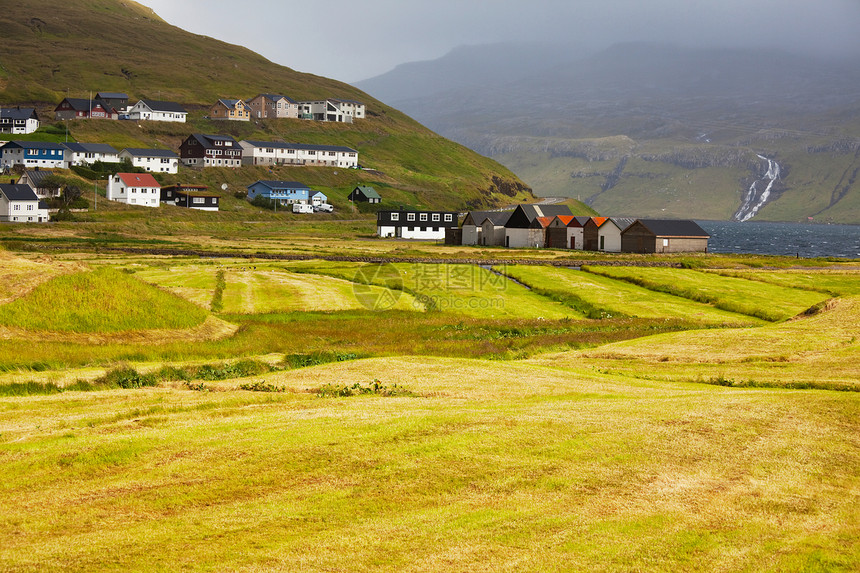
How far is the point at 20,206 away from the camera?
133375mm

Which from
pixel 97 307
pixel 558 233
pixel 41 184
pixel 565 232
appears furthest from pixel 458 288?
pixel 41 184

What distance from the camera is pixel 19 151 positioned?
164875mm

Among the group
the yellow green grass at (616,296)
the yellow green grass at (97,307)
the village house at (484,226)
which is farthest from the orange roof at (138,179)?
the yellow green grass at (97,307)

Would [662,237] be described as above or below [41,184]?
below

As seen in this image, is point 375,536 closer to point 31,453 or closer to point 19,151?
point 31,453

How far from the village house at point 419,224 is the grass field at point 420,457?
12058cm

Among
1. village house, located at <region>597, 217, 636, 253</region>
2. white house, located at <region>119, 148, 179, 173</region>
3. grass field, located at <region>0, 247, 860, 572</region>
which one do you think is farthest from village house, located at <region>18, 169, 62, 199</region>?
grass field, located at <region>0, 247, 860, 572</region>

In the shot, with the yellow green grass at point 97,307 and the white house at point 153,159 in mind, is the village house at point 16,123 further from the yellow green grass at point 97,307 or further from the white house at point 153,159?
the yellow green grass at point 97,307

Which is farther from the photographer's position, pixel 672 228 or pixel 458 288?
pixel 672 228

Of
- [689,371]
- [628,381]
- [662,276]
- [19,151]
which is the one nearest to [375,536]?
[628,381]

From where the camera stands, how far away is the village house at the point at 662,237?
132 metres

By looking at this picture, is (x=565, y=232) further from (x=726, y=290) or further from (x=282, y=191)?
(x=282, y=191)

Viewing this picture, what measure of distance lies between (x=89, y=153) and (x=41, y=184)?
88.5ft

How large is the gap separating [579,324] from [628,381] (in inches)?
992
